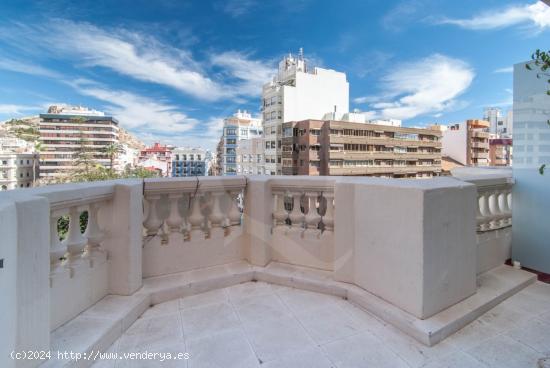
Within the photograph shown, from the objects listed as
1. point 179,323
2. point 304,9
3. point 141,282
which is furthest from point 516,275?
point 304,9

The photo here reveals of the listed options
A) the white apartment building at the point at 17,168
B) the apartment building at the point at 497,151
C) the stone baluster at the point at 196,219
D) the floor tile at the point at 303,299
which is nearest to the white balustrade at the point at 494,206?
the floor tile at the point at 303,299

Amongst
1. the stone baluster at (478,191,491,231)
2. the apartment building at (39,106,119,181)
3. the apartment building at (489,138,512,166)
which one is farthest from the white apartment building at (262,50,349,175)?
the apartment building at (39,106,119,181)

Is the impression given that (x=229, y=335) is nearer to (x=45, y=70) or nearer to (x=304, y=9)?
(x=304, y=9)

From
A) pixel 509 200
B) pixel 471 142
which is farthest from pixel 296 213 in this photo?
pixel 471 142

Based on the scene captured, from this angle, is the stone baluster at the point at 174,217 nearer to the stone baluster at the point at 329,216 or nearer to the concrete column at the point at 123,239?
the concrete column at the point at 123,239

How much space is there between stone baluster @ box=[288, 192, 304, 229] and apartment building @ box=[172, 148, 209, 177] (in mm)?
85823

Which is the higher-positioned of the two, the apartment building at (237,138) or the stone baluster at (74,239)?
the apartment building at (237,138)

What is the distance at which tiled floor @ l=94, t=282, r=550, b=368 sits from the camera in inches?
55.1

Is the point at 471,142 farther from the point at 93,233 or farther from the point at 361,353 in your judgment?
the point at 93,233

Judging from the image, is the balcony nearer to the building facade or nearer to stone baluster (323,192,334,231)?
stone baluster (323,192,334,231)

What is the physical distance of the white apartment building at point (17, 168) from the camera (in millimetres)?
43719

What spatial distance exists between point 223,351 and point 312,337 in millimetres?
535

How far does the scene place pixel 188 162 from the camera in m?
86.4

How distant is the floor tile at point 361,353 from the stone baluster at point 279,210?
3.79 feet
